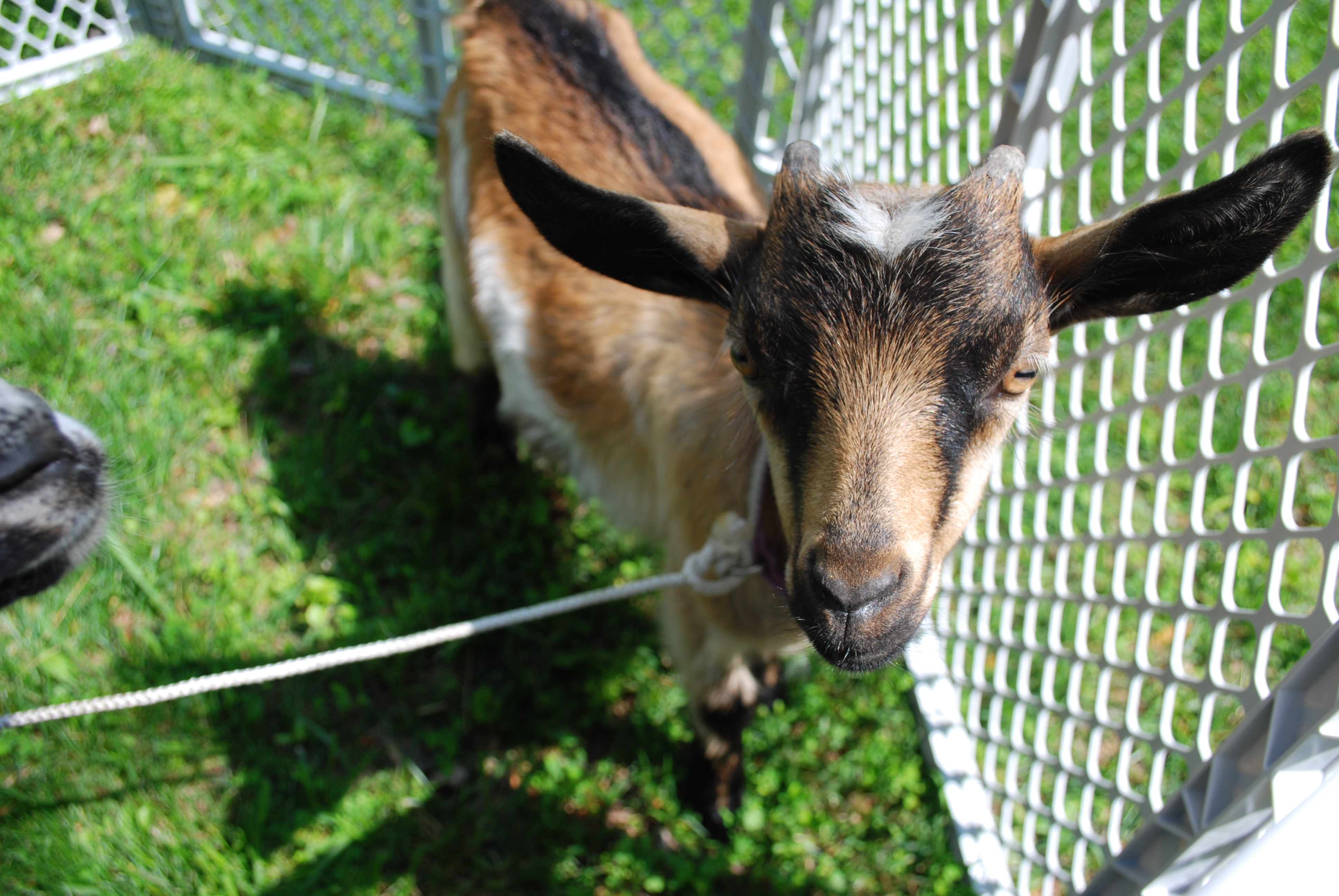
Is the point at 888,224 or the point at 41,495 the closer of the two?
the point at 888,224

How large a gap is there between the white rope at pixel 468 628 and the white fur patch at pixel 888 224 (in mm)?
786

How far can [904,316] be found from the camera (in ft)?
5.13

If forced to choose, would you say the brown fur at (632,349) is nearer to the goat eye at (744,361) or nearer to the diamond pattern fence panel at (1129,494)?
the goat eye at (744,361)

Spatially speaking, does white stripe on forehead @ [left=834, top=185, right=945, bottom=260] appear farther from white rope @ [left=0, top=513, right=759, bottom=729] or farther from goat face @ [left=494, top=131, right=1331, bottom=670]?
white rope @ [left=0, top=513, right=759, bottom=729]

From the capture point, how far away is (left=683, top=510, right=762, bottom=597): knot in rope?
2.14m

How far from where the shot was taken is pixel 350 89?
4512 mm

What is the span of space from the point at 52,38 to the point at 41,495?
138 inches

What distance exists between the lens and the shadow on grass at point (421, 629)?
9.26 ft

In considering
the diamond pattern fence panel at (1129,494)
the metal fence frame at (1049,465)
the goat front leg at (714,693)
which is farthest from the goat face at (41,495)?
the diamond pattern fence panel at (1129,494)

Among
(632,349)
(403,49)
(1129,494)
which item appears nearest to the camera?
(1129,494)

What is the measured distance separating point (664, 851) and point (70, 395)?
→ 109 inches

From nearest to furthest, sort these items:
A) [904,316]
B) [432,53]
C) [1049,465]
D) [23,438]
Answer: [904,316] < [23,438] < [1049,465] < [432,53]

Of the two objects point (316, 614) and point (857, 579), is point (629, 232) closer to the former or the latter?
point (857, 579)

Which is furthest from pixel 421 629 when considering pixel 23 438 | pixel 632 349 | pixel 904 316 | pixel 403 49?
pixel 403 49
